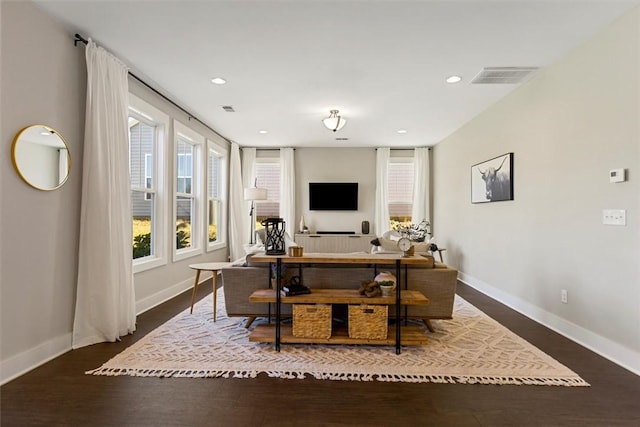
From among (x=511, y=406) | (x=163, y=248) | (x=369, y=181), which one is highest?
(x=369, y=181)

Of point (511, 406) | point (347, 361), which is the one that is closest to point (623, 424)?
point (511, 406)

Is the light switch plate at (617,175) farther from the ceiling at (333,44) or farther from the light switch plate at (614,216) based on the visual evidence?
the ceiling at (333,44)

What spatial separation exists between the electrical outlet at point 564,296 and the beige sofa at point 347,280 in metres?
1.12

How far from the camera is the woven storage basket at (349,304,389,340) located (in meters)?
2.82

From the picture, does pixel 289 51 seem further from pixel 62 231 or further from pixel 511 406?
pixel 511 406

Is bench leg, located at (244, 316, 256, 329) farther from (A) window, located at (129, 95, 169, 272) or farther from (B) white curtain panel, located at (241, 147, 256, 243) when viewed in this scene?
(B) white curtain panel, located at (241, 147, 256, 243)

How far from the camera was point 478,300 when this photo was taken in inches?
177

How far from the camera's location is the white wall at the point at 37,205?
231 cm

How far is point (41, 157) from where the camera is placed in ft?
8.50

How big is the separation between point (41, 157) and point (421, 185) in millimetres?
6601

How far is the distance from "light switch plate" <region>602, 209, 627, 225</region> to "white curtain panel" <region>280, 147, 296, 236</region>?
222 inches

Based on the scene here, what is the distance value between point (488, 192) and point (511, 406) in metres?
3.32

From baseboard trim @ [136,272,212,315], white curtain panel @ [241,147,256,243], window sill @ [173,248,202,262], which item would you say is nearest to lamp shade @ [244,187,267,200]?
white curtain panel @ [241,147,256,243]

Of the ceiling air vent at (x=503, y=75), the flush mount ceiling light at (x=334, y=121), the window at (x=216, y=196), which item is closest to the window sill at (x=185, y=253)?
the window at (x=216, y=196)
